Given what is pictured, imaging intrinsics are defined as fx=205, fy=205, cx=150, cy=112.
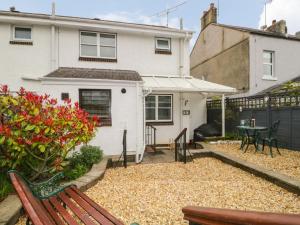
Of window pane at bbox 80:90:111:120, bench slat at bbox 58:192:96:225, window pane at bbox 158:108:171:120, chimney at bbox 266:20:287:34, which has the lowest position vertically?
bench slat at bbox 58:192:96:225

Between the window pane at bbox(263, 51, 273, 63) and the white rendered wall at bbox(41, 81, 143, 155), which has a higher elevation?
the window pane at bbox(263, 51, 273, 63)

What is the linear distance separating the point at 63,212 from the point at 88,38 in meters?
10.6

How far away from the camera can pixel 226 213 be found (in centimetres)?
140

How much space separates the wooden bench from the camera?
82.6 inches

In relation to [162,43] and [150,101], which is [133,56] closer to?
[162,43]

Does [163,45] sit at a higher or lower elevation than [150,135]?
higher

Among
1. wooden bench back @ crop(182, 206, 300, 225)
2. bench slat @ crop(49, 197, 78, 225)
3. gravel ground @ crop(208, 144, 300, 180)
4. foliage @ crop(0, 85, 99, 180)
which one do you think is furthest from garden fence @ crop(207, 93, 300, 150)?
bench slat @ crop(49, 197, 78, 225)

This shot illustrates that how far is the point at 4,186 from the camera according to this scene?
4.45m

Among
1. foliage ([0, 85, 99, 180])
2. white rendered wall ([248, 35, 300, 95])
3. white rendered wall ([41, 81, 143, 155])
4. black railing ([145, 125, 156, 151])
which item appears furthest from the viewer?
white rendered wall ([248, 35, 300, 95])

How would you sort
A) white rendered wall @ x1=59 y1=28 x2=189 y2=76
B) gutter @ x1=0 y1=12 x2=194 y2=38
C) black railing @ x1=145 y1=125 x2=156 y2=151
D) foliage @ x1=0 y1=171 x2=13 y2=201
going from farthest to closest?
black railing @ x1=145 y1=125 x2=156 y2=151 → white rendered wall @ x1=59 y1=28 x2=189 y2=76 → gutter @ x1=0 y1=12 x2=194 y2=38 → foliage @ x1=0 y1=171 x2=13 y2=201

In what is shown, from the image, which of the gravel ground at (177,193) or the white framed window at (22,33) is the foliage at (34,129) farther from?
the white framed window at (22,33)

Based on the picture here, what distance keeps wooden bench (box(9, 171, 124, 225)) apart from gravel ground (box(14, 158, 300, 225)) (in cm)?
98

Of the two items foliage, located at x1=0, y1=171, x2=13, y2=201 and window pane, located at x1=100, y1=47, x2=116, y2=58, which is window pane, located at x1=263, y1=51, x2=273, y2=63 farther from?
foliage, located at x1=0, y1=171, x2=13, y2=201

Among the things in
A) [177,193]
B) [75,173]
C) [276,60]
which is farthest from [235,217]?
[276,60]
